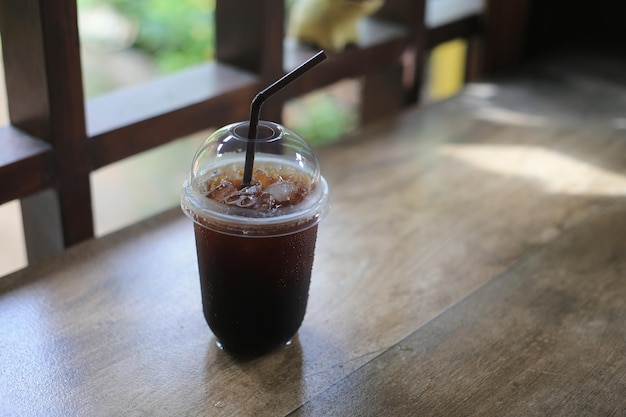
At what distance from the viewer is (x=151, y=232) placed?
5.02 feet

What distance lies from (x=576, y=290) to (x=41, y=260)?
3.04 feet

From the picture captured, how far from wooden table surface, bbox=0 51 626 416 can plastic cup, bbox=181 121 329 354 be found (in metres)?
0.09

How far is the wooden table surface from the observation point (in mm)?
1140

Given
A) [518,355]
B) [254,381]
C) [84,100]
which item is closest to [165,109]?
[84,100]

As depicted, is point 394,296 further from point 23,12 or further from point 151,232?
point 23,12

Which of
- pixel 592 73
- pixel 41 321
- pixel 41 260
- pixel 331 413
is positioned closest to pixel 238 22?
pixel 41 260

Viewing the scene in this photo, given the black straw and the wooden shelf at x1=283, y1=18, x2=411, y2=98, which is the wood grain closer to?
the black straw

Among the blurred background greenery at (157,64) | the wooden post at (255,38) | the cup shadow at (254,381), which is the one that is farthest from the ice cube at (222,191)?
the blurred background greenery at (157,64)

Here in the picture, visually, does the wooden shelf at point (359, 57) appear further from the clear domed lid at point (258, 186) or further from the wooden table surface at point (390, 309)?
the clear domed lid at point (258, 186)

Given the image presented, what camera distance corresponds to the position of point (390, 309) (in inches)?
52.9

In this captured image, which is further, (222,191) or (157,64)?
(157,64)

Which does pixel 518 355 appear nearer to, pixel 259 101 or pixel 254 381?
pixel 254 381

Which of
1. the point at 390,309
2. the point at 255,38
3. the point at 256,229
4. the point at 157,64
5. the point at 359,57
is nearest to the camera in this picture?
the point at 256,229

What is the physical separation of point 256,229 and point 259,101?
17cm
